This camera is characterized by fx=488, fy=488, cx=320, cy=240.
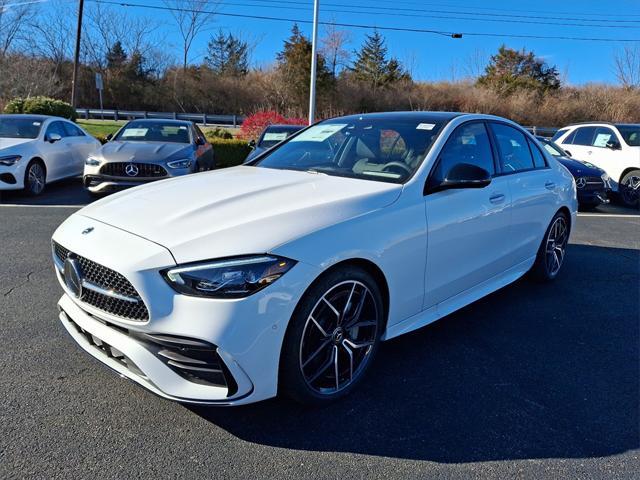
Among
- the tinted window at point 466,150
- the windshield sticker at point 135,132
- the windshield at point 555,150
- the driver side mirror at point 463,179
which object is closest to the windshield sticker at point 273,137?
the windshield sticker at point 135,132

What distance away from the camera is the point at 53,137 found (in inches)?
371

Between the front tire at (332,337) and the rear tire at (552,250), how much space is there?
253 centimetres

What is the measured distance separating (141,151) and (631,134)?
33.3ft

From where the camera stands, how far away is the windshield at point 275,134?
11173mm

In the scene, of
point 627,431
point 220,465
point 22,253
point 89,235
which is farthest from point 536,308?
point 22,253

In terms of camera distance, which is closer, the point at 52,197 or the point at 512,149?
the point at 512,149

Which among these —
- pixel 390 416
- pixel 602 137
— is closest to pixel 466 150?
pixel 390 416

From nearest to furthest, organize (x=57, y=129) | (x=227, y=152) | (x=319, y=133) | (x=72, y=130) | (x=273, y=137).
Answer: (x=319, y=133) → (x=57, y=129) → (x=72, y=130) → (x=273, y=137) → (x=227, y=152)

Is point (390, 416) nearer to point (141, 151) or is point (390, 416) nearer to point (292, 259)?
point (292, 259)

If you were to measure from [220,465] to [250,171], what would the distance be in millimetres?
2091

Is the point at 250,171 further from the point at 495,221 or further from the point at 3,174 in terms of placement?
the point at 3,174

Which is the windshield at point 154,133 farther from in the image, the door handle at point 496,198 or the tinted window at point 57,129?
the door handle at point 496,198

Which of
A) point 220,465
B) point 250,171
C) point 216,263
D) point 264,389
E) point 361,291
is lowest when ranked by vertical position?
point 220,465

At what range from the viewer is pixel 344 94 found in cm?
4175
